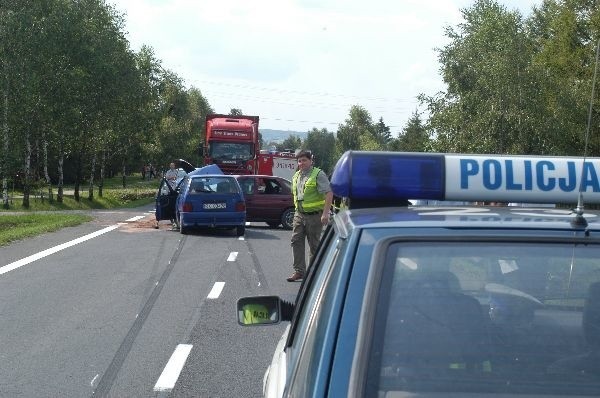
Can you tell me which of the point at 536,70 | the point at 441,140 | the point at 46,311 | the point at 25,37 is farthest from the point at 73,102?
the point at 46,311

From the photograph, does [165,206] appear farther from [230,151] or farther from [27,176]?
[27,176]

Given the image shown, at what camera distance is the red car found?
2630 centimetres

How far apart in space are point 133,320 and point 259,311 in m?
6.28

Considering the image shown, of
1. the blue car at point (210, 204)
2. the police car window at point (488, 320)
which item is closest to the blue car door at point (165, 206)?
the blue car at point (210, 204)

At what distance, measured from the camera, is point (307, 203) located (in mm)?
13570

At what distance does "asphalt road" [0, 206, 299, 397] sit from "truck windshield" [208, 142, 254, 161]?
21.8 meters

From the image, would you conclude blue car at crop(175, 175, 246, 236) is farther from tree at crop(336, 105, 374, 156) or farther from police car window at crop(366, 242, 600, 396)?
tree at crop(336, 105, 374, 156)

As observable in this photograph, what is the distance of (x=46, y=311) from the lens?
10711 mm

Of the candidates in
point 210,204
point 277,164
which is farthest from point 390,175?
point 277,164

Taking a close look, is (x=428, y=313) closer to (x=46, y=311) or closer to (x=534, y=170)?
(x=534, y=170)

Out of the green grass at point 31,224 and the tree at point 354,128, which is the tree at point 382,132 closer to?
the tree at point 354,128

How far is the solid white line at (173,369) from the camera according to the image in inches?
292

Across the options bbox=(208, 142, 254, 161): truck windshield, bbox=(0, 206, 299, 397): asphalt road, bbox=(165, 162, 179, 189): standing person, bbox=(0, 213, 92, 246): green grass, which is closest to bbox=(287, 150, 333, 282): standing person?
bbox=(0, 206, 299, 397): asphalt road

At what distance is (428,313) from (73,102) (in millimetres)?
44592
